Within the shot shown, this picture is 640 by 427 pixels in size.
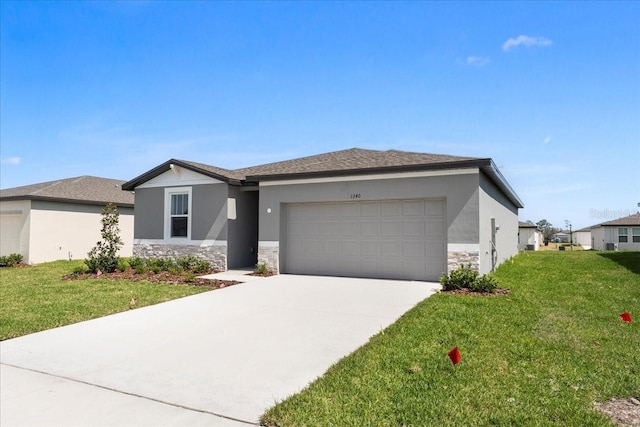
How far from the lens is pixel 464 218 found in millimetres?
10336

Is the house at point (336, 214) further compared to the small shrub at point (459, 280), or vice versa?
the house at point (336, 214)

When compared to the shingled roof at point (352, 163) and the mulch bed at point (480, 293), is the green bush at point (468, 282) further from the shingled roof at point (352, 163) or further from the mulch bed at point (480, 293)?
the shingled roof at point (352, 163)

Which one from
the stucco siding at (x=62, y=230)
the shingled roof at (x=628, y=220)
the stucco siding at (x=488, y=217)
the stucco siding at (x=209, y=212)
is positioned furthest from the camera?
the shingled roof at (x=628, y=220)

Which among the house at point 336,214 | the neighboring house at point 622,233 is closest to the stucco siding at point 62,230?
the house at point 336,214

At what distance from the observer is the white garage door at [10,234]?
17.9m

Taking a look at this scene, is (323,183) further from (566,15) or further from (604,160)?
(604,160)

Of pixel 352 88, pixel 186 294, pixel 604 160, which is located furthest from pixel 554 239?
pixel 186 294

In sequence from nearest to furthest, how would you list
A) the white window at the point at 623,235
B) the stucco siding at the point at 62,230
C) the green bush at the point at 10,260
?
the green bush at the point at 10,260 < the stucco siding at the point at 62,230 < the white window at the point at 623,235

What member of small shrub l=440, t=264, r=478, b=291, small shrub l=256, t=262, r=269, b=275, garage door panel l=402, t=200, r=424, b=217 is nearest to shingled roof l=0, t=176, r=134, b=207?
small shrub l=256, t=262, r=269, b=275

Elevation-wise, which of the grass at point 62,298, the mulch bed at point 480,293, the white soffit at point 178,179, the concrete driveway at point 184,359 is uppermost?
the white soffit at point 178,179

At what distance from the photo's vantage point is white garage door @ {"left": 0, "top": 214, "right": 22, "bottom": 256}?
17938 mm

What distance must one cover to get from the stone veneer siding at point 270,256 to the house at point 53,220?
11349mm

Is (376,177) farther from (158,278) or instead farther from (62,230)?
(62,230)

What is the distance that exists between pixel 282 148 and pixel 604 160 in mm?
13550
